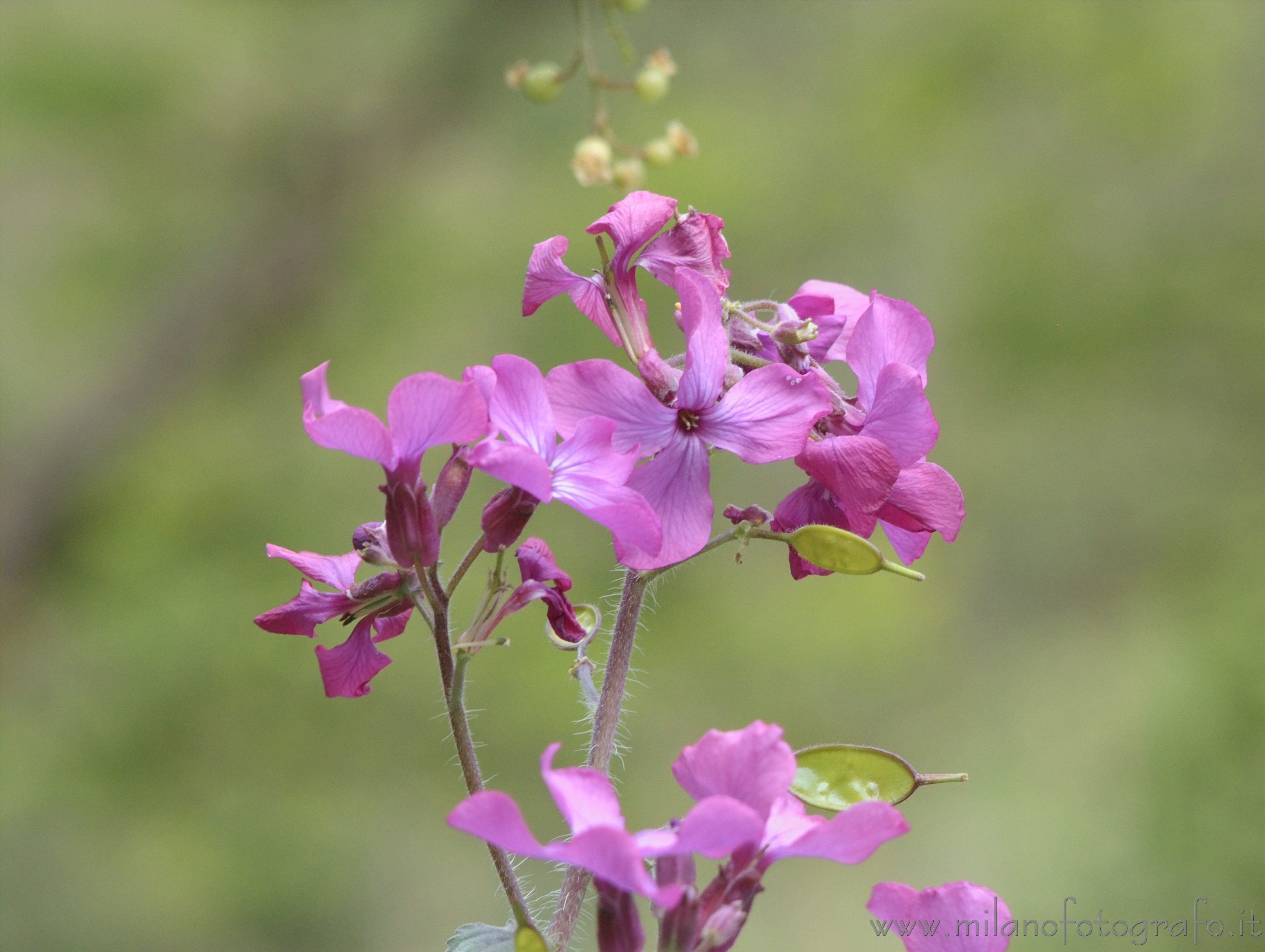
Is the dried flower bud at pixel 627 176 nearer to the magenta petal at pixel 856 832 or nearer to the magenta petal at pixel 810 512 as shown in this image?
the magenta petal at pixel 810 512

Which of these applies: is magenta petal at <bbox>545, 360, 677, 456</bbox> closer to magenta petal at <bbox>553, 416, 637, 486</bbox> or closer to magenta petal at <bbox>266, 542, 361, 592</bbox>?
magenta petal at <bbox>553, 416, 637, 486</bbox>

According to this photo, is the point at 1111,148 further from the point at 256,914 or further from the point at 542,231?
the point at 256,914

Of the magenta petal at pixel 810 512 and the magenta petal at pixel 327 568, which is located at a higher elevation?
the magenta petal at pixel 810 512

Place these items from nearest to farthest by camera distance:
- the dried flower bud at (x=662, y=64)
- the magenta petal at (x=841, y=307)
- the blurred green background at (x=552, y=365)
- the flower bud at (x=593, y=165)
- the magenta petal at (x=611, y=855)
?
the magenta petal at (x=611, y=855) < the magenta petal at (x=841, y=307) < the flower bud at (x=593, y=165) < the dried flower bud at (x=662, y=64) < the blurred green background at (x=552, y=365)

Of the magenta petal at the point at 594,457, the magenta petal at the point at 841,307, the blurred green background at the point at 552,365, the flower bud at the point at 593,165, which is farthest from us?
the blurred green background at the point at 552,365

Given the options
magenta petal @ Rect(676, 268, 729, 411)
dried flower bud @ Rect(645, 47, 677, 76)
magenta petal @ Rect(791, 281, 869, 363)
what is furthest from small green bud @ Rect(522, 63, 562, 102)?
magenta petal @ Rect(676, 268, 729, 411)

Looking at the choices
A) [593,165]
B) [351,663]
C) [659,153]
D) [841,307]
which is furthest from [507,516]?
[659,153]

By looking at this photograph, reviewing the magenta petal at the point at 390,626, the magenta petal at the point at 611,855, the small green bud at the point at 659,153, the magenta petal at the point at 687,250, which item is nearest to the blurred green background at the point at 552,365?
the small green bud at the point at 659,153

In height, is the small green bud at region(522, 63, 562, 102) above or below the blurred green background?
above
